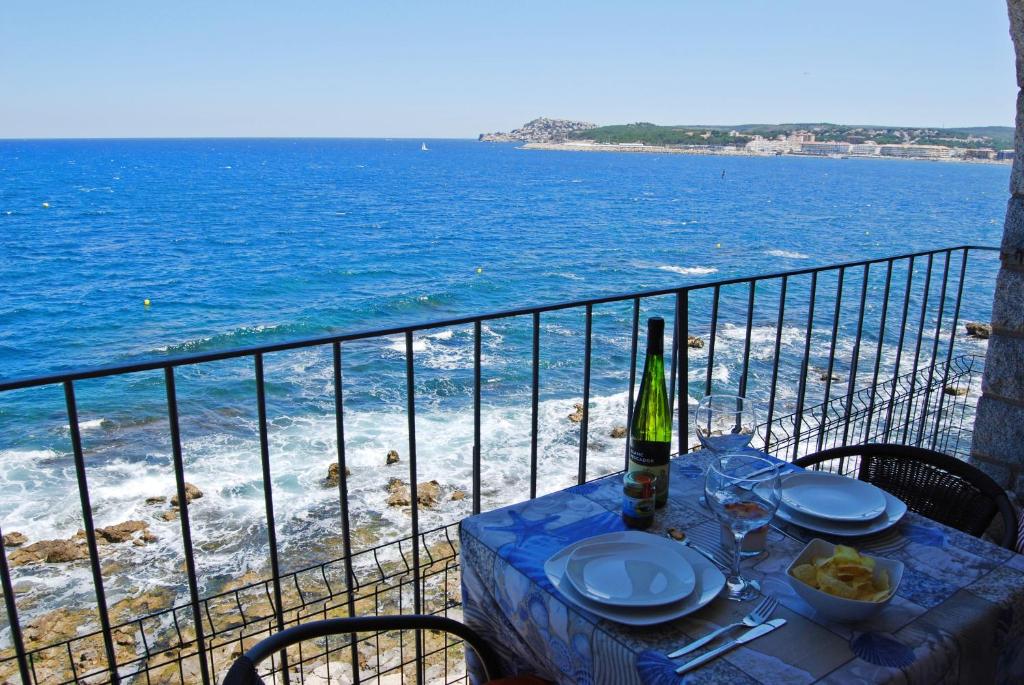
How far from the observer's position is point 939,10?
9.32m

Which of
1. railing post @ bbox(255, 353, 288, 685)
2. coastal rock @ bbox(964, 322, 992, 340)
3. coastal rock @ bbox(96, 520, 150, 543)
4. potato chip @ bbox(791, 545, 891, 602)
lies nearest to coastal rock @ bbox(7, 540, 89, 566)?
Answer: coastal rock @ bbox(96, 520, 150, 543)

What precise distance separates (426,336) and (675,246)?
19.6 m

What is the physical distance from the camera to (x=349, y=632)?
1437 mm

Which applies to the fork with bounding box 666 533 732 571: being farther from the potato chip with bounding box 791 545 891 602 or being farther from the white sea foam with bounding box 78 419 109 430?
the white sea foam with bounding box 78 419 109 430

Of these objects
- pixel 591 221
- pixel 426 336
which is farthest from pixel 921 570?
pixel 591 221

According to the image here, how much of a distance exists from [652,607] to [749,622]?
6.2 inches

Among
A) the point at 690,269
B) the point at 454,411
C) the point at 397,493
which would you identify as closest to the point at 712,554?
the point at 397,493

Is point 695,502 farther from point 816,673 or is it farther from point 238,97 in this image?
point 238,97

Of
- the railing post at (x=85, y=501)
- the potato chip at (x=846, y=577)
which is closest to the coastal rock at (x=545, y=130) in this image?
the railing post at (x=85, y=501)

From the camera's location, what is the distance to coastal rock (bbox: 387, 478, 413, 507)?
10.4m

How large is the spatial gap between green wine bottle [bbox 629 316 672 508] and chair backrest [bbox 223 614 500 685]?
0.49 metres

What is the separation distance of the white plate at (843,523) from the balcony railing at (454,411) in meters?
0.65

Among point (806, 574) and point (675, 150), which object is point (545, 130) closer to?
point (675, 150)

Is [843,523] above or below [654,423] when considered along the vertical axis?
below
